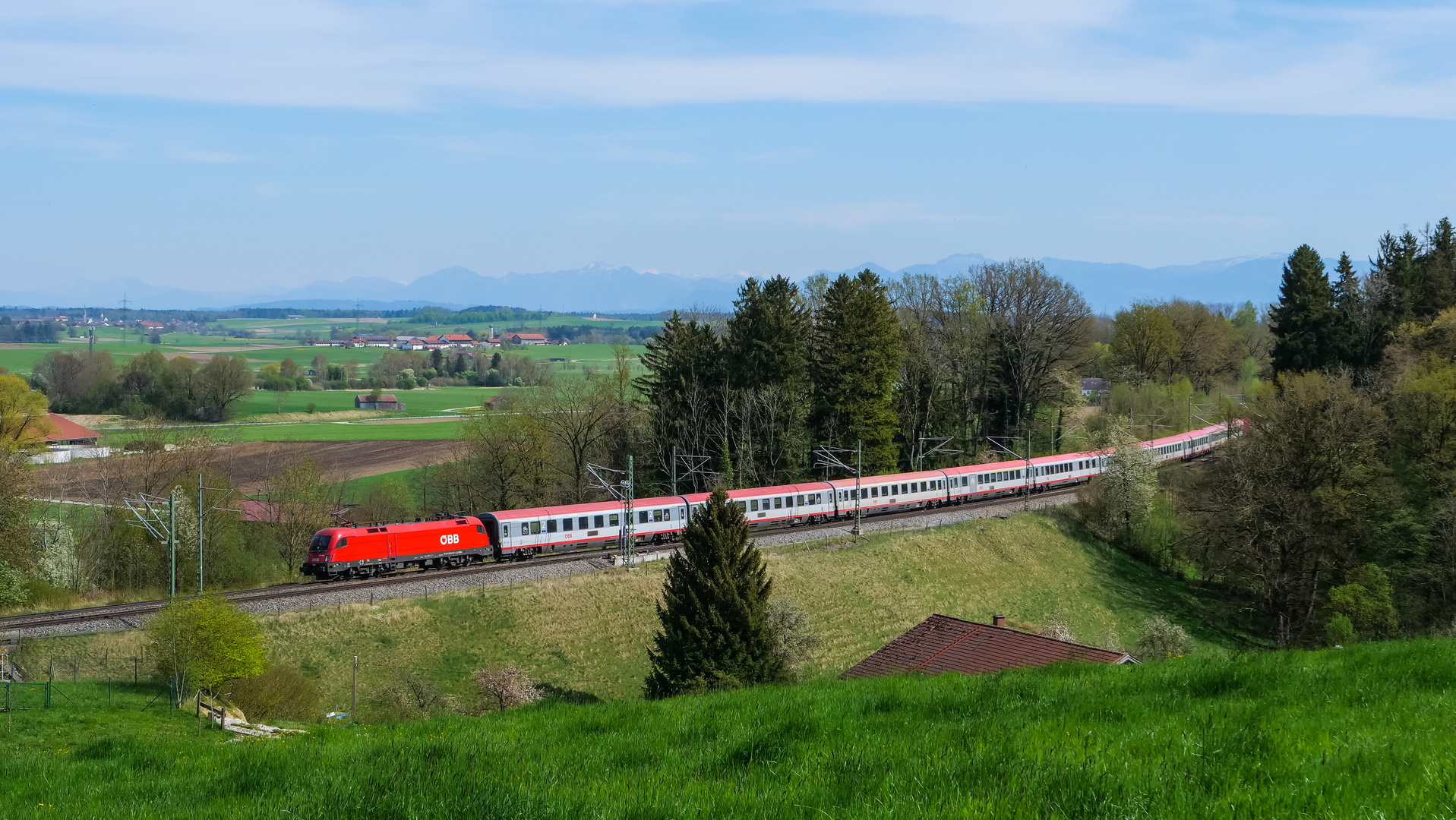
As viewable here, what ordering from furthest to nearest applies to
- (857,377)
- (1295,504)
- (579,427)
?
1. (579,427)
2. (857,377)
3. (1295,504)

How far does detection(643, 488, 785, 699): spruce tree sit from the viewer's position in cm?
2928

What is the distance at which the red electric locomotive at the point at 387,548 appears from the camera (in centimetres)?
4353

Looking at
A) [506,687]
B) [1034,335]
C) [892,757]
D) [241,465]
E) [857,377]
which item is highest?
[1034,335]

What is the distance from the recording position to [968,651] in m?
24.1

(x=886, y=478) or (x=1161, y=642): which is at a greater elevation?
(x=886, y=478)

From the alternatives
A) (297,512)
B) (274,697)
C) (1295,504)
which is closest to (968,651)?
(274,697)

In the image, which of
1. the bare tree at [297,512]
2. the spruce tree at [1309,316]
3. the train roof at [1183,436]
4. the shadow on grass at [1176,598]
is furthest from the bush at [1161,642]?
the bare tree at [297,512]

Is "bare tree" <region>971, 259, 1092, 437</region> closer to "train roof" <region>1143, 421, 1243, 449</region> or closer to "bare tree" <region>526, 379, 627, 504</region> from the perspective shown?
"train roof" <region>1143, 421, 1243, 449</region>

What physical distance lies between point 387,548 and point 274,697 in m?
14.4

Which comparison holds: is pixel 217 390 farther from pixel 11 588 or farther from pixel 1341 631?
pixel 1341 631

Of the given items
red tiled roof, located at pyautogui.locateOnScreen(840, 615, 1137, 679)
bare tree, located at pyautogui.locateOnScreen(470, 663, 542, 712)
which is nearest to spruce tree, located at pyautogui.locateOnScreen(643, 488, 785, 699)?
red tiled roof, located at pyautogui.locateOnScreen(840, 615, 1137, 679)

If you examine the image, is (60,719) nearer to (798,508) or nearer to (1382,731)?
(1382,731)

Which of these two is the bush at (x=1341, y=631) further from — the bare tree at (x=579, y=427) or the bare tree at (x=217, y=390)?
the bare tree at (x=217, y=390)

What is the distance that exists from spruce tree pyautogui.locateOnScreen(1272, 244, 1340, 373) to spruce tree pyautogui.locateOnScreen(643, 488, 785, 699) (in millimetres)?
62660
